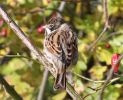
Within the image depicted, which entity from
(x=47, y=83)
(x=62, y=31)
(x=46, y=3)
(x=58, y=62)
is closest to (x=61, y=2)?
(x=46, y=3)

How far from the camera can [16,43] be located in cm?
459

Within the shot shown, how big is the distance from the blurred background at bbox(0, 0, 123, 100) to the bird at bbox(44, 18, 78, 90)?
2.23 feet

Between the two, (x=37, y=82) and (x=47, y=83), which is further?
(x=37, y=82)

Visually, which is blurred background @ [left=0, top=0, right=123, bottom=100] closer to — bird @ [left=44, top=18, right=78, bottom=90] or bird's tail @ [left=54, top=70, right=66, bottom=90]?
bird @ [left=44, top=18, right=78, bottom=90]

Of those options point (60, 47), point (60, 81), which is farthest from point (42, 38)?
point (60, 81)

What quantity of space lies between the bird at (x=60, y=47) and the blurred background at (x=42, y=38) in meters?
0.68

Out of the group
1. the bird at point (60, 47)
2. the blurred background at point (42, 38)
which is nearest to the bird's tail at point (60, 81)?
the bird at point (60, 47)

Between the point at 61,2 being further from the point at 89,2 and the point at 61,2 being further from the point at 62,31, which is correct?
the point at 62,31

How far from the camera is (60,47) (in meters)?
3.03

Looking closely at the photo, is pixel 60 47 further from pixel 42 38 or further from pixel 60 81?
pixel 42 38

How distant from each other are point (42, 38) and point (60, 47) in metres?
1.58

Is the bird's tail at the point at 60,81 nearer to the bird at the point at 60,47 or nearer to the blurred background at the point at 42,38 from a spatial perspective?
the bird at the point at 60,47

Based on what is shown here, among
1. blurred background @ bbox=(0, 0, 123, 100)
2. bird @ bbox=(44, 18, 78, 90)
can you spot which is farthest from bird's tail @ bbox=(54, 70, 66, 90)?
blurred background @ bbox=(0, 0, 123, 100)

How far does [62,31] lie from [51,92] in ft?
4.82
